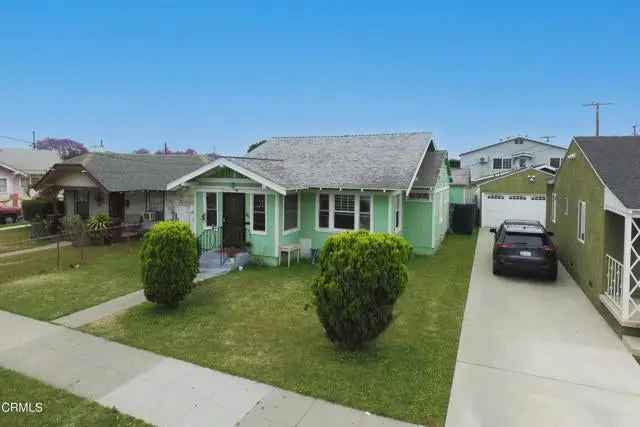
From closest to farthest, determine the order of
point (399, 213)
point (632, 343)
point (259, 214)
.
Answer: point (632, 343) → point (259, 214) → point (399, 213)

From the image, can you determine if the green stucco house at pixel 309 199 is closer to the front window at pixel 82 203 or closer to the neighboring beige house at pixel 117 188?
the neighboring beige house at pixel 117 188

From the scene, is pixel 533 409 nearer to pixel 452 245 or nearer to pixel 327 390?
pixel 327 390

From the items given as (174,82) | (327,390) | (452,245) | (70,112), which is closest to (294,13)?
(452,245)

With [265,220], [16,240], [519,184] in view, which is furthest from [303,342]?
[519,184]

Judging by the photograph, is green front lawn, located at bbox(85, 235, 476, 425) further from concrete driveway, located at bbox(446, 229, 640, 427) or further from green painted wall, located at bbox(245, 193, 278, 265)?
green painted wall, located at bbox(245, 193, 278, 265)

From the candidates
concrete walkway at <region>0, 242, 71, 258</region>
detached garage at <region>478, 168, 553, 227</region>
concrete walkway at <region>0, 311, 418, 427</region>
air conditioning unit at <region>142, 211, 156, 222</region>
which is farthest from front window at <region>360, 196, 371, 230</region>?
concrete walkway at <region>0, 242, 71, 258</region>

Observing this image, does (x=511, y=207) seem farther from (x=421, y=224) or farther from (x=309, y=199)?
(x=309, y=199)
